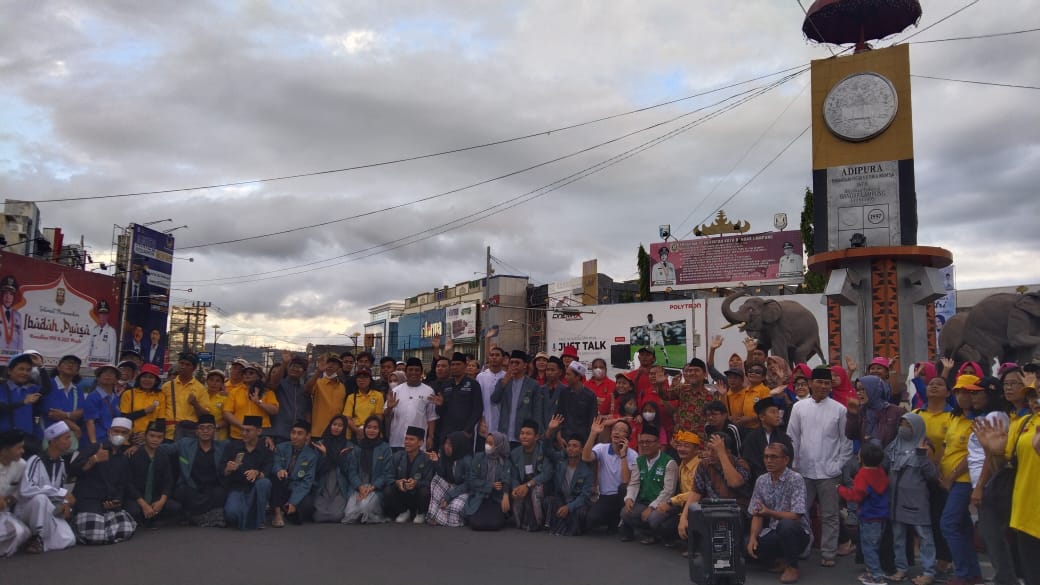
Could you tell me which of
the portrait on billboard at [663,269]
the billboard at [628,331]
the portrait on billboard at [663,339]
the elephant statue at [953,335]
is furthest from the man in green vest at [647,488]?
the portrait on billboard at [663,269]

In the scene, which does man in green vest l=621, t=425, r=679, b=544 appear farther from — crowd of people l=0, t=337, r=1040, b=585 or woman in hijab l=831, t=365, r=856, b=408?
woman in hijab l=831, t=365, r=856, b=408

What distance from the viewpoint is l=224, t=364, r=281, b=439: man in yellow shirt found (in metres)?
9.20

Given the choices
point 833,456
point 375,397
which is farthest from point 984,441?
point 375,397

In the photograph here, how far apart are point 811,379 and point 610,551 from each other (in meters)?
2.53

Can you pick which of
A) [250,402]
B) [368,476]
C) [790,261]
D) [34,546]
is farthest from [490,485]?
[790,261]

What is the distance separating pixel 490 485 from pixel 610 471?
139 centimetres

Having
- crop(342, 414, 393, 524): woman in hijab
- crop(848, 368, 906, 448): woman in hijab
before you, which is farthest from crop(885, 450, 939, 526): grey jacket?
crop(342, 414, 393, 524): woman in hijab

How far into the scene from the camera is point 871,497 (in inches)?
Result: 257

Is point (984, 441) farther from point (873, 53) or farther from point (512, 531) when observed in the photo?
point (873, 53)

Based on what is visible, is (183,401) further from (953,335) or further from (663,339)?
(663,339)

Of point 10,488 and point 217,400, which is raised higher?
point 217,400

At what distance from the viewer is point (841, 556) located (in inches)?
284

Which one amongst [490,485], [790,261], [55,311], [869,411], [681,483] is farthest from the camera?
[790,261]

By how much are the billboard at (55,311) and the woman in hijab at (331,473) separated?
16.8 metres
